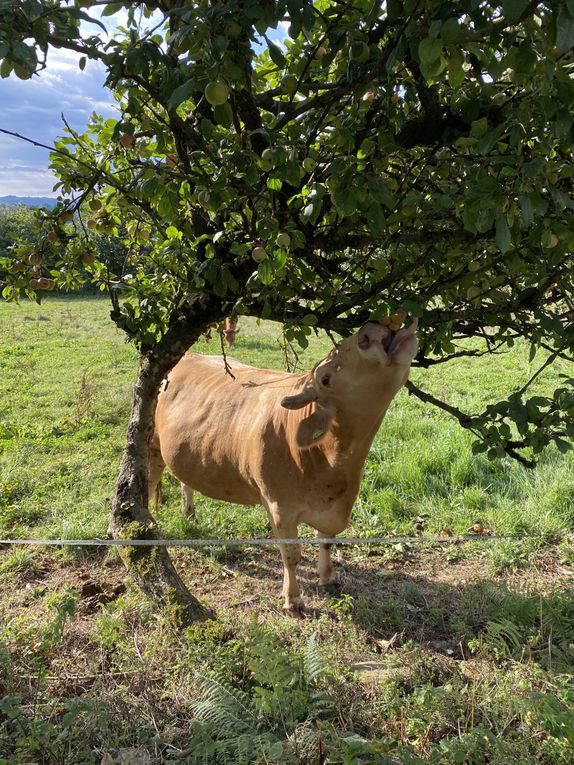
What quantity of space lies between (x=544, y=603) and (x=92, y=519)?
4107mm

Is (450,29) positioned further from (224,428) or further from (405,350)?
(224,428)

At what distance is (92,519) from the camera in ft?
17.7

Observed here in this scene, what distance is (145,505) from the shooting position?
4195 mm

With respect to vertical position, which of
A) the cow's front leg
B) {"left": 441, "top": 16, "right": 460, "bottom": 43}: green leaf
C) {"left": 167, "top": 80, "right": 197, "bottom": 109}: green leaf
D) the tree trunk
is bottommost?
the cow's front leg

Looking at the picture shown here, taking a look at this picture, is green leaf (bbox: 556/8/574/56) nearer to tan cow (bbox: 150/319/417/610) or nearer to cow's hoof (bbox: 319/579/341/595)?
tan cow (bbox: 150/319/417/610)

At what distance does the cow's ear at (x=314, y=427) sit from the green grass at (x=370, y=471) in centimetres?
204

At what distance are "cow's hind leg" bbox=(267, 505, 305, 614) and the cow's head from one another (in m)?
0.73

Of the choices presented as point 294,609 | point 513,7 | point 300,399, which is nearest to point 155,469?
point 294,609

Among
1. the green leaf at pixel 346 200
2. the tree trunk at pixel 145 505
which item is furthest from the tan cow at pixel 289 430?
the green leaf at pixel 346 200

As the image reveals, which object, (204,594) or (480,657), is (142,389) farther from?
(480,657)

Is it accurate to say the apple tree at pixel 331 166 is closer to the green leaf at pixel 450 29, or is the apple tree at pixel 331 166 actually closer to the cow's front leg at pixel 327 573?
the green leaf at pixel 450 29

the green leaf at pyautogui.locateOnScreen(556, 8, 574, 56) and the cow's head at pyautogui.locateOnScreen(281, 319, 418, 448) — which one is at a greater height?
the green leaf at pyautogui.locateOnScreen(556, 8, 574, 56)

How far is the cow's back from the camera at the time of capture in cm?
411

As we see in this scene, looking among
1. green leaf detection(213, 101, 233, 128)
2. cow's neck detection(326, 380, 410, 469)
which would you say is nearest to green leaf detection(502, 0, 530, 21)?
green leaf detection(213, 101, 233, 128)
